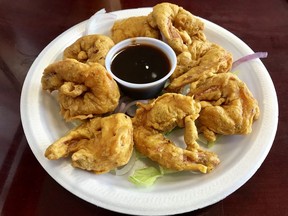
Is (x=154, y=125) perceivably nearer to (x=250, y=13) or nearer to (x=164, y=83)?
(x=164, y=83)

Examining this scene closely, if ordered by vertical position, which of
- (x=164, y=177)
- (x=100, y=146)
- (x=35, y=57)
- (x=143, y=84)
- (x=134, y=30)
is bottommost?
(x=164, y=177)

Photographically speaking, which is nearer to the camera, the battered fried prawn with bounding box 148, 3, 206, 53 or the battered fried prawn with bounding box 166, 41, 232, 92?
the battered fried prawn with bounding box 166, 41, 232, 92

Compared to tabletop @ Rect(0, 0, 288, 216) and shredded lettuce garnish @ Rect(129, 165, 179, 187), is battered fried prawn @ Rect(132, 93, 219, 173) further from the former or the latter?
tabletop @ Rect(0, 0, 288, 216)

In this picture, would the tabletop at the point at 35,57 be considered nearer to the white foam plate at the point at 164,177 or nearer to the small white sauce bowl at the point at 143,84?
the white foam plate at the point at 164,177

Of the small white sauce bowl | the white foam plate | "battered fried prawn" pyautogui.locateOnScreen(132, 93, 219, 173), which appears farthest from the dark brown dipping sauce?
the white foam plate

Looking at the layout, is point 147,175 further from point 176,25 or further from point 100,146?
point 176,25

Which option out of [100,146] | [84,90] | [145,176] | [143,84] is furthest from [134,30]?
[145,176]

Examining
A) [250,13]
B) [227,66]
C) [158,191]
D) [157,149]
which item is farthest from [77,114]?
[250,13]
